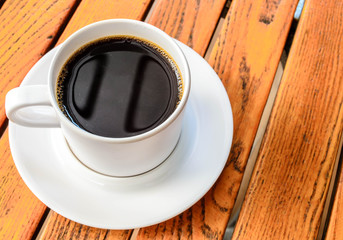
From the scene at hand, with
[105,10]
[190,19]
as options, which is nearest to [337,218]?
[190,19]

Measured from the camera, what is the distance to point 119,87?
0.58 m

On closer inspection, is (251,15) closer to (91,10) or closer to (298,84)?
(298,84)

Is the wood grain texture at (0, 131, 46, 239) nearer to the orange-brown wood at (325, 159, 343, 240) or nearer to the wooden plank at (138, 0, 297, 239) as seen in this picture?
the wooden plank at (138, 0, 297, 239)

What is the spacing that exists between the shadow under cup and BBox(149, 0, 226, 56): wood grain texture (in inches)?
8.3

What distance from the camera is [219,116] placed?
Answer: 2.10ft

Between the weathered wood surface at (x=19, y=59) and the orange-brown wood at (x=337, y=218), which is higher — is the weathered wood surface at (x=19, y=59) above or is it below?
above

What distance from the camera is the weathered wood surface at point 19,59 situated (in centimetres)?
62

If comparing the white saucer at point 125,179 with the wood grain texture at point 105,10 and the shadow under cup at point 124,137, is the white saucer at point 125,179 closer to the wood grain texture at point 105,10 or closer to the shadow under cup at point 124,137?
the shadow under cup at point 124,137

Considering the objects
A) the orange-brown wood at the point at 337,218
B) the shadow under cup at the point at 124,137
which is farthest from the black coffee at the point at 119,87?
the orange-brown wood at the point at 337,218

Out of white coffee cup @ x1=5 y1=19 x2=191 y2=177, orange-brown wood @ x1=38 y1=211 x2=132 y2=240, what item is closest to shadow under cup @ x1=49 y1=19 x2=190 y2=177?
white coffee cup @ x1=5 y1=19 x2=191 y2=177

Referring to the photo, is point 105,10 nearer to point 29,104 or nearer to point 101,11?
point 101,11

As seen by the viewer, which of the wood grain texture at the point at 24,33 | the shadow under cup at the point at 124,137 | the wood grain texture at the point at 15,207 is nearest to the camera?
the shadow under cup at the point at 124,137

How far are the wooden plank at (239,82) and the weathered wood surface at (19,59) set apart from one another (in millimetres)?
208

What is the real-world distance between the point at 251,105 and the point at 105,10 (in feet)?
1.27
